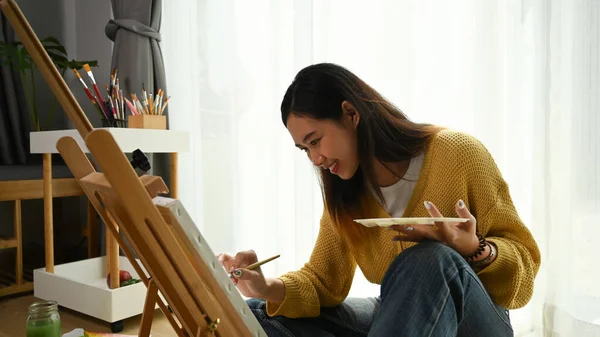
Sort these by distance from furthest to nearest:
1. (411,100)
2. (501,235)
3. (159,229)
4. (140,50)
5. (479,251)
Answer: (140,50) < (411,100) < (501,235) < (479,251) < (159,229)

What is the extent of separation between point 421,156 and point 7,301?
1.99 meters

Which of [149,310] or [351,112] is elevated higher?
[351,112]

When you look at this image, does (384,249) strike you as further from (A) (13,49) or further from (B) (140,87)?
(A) (13,49)

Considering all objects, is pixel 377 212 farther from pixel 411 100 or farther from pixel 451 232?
pixel 411 100

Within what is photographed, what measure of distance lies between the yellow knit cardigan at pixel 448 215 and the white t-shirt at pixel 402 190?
0.07 ft

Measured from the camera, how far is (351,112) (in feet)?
3.85

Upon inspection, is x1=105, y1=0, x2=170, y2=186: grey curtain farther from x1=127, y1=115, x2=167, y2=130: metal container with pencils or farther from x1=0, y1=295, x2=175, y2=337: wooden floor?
x1=0, y1=295, x2=175, y2=337: wooden floor

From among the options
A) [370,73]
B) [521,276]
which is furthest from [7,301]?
[521,276]

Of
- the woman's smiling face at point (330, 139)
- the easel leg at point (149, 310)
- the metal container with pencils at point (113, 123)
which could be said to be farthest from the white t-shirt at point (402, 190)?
the metal container with pencils at point (113, 123)

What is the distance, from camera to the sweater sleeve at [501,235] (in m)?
1.03

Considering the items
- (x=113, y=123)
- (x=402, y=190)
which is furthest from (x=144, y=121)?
(x=402, y=190)

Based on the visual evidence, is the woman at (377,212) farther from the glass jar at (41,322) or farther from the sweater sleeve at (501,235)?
the glass jar at (41,322)

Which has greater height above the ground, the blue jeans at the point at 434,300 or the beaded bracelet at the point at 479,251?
the beaded bracelet at the point at 479,251

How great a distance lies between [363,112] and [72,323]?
1.47 meters
